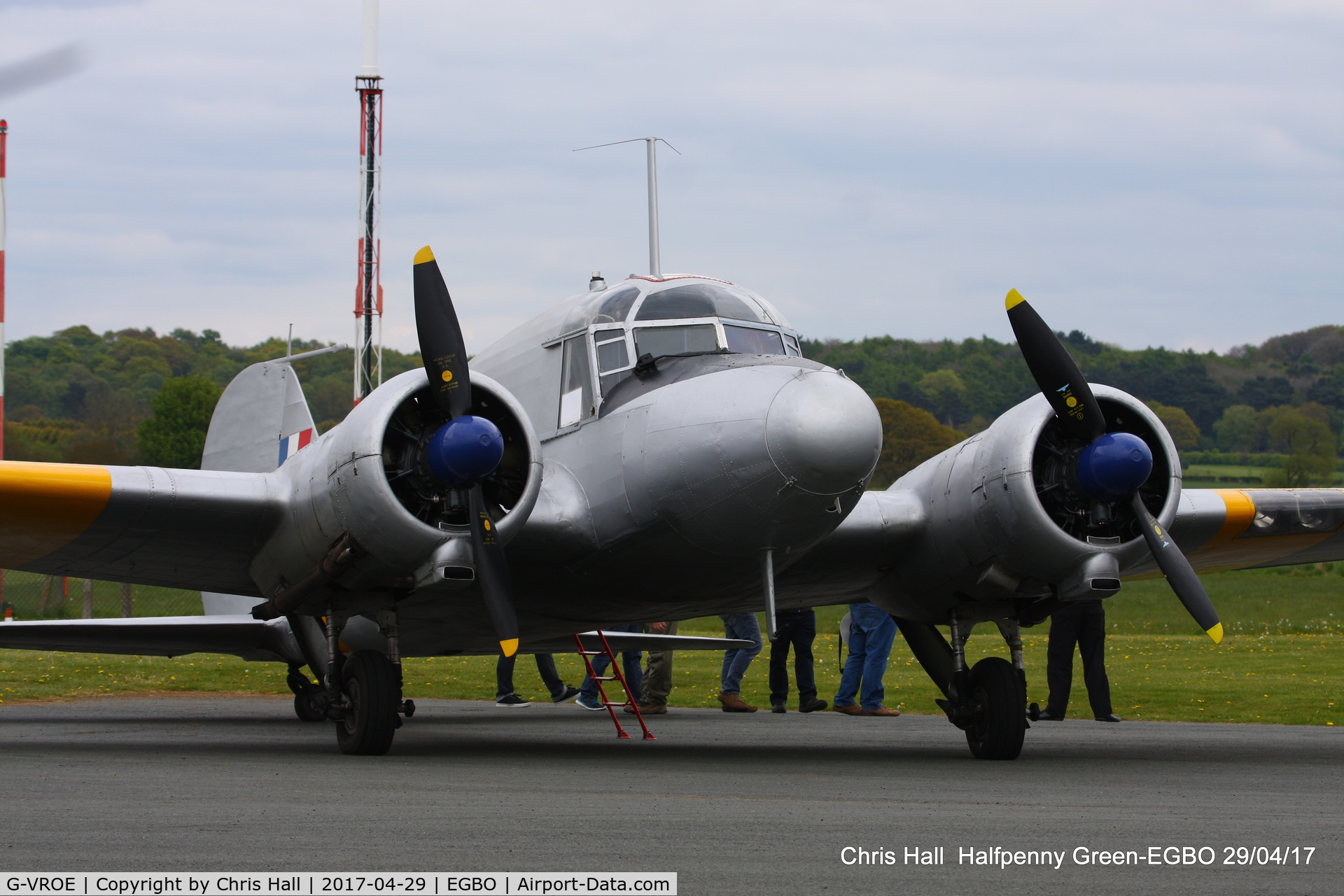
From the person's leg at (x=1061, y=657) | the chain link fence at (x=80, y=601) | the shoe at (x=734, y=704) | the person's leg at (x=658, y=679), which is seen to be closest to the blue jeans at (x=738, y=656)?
the shoe at (x=734, y=704)

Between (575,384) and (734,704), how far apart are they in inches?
273

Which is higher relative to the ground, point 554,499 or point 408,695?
point 554,499

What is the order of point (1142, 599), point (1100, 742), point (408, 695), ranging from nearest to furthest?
point (1100, 742)
point (408, 695)
point (1142, 599)

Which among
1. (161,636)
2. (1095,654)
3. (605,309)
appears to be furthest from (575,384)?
(1095,654)

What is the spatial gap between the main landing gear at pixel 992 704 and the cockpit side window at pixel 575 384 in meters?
3.68

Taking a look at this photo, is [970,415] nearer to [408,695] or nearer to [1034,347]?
[408,695]

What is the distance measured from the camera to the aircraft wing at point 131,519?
930 cm

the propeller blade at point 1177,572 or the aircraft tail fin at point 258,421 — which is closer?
the propeller blade at point 1177,572

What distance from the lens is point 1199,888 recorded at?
16.2 ft

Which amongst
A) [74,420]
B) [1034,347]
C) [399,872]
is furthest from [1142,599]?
[74,420]

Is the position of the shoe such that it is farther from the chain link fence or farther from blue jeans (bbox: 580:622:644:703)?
→ the chain link fence

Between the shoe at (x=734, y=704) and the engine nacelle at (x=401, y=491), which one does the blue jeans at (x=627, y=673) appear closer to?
the shoe at (x=734, y=704)

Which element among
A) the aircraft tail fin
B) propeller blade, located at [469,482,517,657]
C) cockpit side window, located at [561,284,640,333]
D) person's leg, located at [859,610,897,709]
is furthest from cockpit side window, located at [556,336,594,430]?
person's leg, located at [859,610,897,709]

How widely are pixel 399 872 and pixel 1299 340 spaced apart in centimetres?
14665
